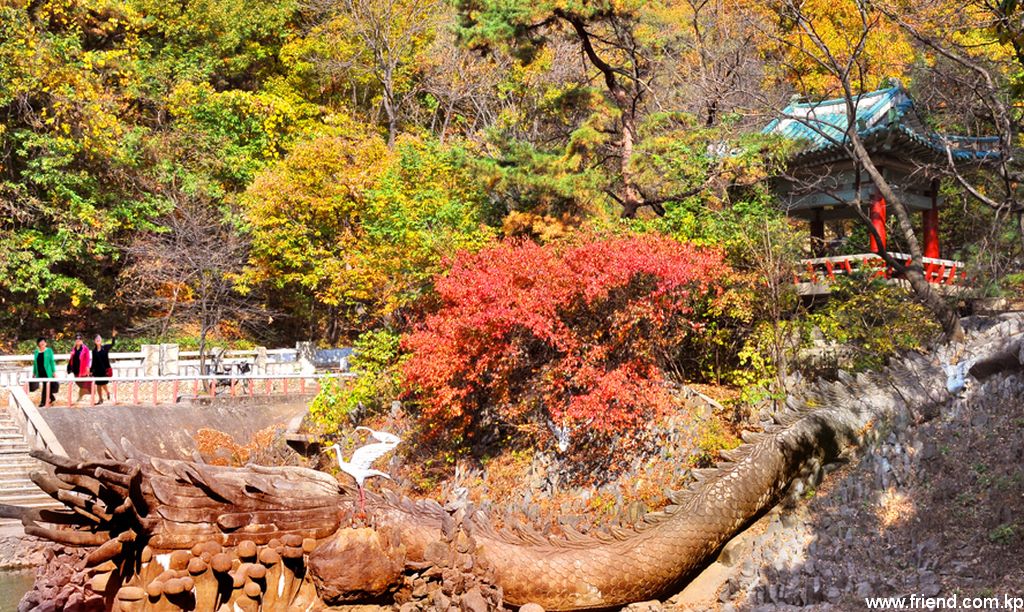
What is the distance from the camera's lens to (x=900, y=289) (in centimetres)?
1316

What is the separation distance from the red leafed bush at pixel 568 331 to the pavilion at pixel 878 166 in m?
3.25

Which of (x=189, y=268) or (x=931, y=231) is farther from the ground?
(x=931, y=231)

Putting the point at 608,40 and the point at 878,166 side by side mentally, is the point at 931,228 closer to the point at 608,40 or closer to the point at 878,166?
the point at 878,166

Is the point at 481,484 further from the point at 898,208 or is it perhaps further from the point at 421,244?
the point at 898,208

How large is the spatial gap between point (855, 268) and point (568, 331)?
5332mm

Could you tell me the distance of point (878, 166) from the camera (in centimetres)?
1585

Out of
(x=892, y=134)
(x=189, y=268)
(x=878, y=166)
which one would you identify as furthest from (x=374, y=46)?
(x=892, y=134)

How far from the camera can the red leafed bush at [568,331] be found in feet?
39.3

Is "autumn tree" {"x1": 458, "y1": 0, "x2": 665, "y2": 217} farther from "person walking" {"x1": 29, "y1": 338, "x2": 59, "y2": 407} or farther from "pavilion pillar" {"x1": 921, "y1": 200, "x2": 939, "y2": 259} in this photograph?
"person walking" {"x1": 29, "y1": 338, "x2": 59, "y2": 407}

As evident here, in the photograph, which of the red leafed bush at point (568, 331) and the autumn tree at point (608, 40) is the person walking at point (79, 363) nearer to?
the red leafed bush at point (568, 331)

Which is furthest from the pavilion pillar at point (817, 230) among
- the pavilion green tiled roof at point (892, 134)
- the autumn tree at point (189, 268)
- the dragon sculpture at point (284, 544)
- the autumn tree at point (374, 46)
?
the autumn tree at point (189, 268)

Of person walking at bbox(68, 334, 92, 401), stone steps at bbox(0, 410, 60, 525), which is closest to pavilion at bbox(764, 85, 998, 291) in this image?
stone steps at bbox(0, 410, 60, 525)

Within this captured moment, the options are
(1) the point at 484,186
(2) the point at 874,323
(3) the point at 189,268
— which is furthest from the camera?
(3) the point at 189,268

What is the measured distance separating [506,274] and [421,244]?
11.5 ft
